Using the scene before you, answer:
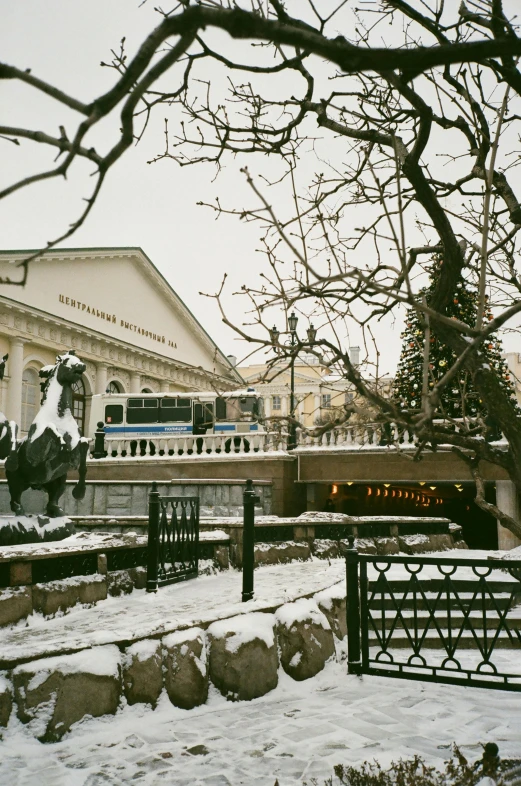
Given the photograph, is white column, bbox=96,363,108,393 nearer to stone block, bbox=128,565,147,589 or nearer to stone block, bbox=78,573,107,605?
stone block, bbox=128,565,147,589

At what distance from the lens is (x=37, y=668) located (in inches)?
174

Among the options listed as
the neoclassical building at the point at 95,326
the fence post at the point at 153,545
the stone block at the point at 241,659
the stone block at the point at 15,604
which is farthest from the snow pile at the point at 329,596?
the neoclassical building at the point at 95,326

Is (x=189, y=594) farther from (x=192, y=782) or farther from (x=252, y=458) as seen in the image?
(x=252, y=458)

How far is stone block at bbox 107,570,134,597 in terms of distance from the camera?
7363 mm

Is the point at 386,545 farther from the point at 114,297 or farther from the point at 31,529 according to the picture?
the point at 114,297

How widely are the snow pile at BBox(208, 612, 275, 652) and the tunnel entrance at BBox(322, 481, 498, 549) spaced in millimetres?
12646

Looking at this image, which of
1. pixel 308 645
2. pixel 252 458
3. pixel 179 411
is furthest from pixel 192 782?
pixel 179 411

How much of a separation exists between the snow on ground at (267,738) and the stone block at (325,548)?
5984mm

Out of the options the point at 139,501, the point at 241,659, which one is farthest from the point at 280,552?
the point at 139,501

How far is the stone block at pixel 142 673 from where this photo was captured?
16.2ft

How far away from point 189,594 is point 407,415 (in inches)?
200

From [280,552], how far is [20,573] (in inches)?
234

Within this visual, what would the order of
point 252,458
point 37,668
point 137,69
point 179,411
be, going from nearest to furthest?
point 137,69 → point 37,668 → point 252,458 → point 179,411

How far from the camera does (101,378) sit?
28781 mm
